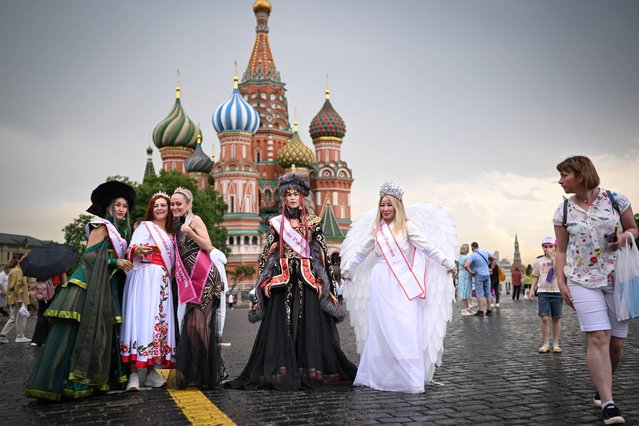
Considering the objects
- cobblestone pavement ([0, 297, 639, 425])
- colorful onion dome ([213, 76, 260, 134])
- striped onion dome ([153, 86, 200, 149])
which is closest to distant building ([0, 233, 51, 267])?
striped onion dome ([153, 86, 200, 149])

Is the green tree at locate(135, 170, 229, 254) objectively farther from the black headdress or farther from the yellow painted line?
the yellow painted line

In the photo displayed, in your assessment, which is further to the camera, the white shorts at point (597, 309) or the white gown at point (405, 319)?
the white gown at point (405, 319)

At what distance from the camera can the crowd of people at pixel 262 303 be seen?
6418mm

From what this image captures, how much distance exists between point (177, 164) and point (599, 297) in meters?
69.6

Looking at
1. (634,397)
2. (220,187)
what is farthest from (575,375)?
(220,187)

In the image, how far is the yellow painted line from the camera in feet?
16.8

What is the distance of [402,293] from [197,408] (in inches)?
92.6

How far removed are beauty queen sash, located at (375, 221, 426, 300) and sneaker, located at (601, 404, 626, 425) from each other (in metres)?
2.34

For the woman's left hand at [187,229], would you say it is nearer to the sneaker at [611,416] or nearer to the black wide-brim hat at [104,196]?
the black wide-brim hat at [104,196]

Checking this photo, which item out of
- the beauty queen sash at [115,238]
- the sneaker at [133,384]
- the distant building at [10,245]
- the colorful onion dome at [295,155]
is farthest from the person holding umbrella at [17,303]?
the distant building at [10,245]

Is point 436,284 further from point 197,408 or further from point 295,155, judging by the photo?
point 295,155

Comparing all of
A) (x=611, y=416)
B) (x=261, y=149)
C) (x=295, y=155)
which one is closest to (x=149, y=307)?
(x=611, y=416)

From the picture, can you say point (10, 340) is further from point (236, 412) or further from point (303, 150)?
point (303, 150)

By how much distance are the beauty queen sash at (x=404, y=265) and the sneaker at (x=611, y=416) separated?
2.34 m
